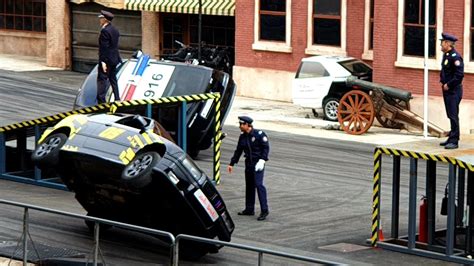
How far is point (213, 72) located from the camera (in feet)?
92.0

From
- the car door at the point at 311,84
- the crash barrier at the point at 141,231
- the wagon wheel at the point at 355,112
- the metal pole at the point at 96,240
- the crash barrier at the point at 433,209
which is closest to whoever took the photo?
the crash barrier at the point at 141,231

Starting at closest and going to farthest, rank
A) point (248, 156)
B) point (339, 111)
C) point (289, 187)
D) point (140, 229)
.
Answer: point (140, 229) → point (248, 156) → point (289, 187) → point (339, 111)

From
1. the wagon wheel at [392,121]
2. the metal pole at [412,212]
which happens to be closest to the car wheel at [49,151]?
the metal pole at [412,212]

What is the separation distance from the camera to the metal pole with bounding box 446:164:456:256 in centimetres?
1877

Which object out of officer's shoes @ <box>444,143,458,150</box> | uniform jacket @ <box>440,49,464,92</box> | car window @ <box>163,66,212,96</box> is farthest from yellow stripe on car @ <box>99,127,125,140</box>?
car window @ <box>163,66,212,96</box>

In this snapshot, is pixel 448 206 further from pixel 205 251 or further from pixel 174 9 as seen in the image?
pixel 174 9

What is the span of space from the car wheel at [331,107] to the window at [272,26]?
4.58m

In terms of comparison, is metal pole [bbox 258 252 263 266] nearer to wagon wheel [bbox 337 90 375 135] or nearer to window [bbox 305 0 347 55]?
wagon wheel [bbox 337 90 375 135]

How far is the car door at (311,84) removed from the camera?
34.4 metres

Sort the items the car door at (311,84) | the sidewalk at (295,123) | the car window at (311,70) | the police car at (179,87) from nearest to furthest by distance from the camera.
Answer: the police car at (179,87)
the sidewalk at (295,123)
the car door at (311,84)
the car window at (311,70)

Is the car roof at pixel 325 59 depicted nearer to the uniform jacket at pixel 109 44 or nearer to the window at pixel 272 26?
the window at pixel 272 26

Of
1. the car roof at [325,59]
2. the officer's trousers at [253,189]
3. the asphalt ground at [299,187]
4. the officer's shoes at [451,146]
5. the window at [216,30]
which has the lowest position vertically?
the asphalt ground at [299,187]

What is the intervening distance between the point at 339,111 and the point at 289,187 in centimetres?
799

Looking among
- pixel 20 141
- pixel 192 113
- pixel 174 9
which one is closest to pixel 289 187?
pixel 192 113
